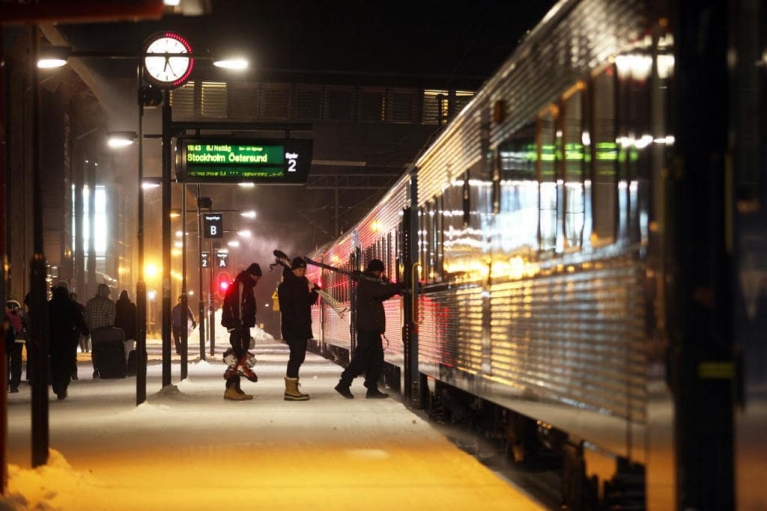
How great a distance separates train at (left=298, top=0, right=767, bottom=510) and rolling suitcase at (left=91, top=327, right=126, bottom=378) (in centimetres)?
1564

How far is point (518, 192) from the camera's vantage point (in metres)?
10.1

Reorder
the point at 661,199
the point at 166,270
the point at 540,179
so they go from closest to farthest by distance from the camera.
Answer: the point at 661,199
the point at 540,179
the point at 166,270

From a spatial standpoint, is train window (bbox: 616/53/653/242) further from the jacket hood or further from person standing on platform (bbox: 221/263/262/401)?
the jacket hood

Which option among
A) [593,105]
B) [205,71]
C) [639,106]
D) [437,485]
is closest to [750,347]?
[639,106]

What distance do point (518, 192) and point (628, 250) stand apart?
3.26 meters

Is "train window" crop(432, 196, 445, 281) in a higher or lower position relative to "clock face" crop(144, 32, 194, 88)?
lower

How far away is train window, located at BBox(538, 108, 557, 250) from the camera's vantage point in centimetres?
891

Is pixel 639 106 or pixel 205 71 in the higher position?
pixel 205 71

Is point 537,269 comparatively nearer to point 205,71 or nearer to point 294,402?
point 294,402

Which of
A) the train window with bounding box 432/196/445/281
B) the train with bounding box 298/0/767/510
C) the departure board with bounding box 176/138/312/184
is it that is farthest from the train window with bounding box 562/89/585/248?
the departure board with bounding box 176/138/312/184

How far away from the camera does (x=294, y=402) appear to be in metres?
19.1

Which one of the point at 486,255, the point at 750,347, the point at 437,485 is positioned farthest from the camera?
the point at 486,255

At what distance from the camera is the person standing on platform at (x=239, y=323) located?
19.9m

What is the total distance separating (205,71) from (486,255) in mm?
30251
